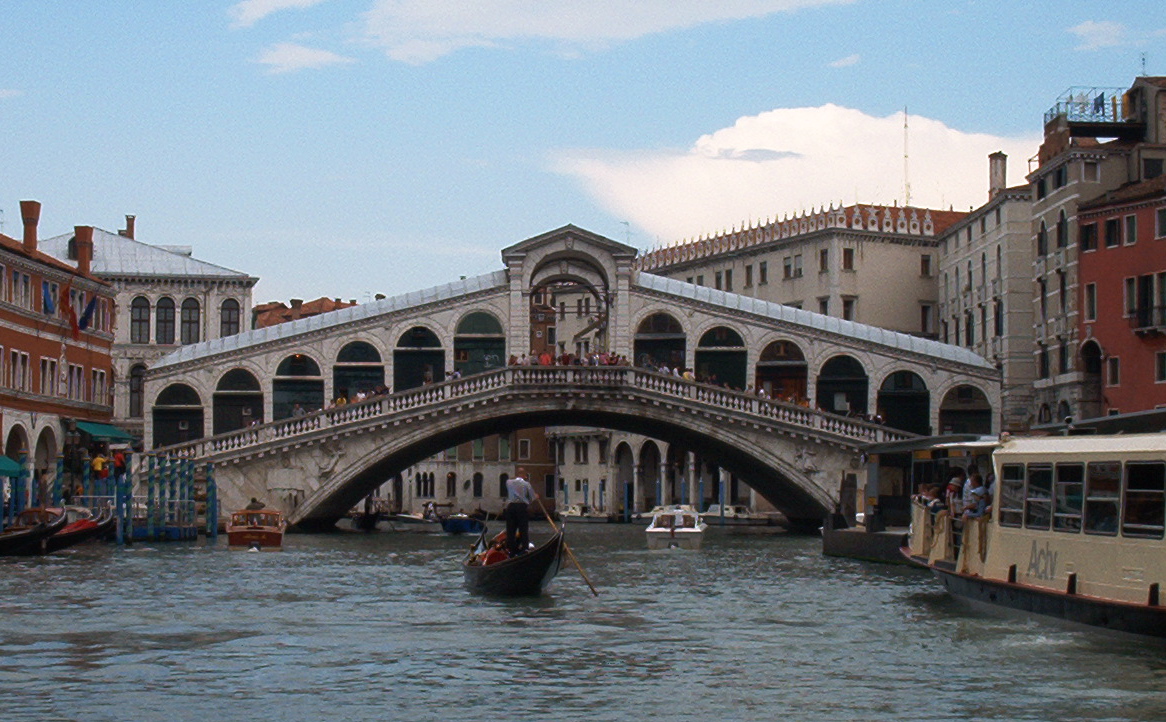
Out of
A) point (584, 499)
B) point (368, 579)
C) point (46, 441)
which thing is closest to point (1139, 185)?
point (368, 579)

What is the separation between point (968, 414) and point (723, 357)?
6.34 m

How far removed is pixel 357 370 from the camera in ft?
151

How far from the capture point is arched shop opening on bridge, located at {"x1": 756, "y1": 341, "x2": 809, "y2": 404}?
4672cm

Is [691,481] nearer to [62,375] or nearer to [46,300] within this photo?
[62,375]

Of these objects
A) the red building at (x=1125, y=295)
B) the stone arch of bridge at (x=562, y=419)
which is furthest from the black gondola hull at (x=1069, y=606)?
the stone arch of bridge at (x=562, y=419)

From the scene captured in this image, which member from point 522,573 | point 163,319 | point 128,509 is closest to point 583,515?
point 163,319

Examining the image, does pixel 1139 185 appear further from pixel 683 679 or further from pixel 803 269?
pixel 683 679

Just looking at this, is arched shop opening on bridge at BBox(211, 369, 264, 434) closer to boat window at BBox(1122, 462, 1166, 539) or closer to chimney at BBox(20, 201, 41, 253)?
chimney at BBox(20, 201, 41, 253)

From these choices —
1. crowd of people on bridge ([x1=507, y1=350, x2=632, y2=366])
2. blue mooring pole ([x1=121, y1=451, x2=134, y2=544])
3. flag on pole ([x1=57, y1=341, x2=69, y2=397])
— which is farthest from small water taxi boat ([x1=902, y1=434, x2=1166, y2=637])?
flag on pole ([x1=57, y1=341, x2=69, y2=397])

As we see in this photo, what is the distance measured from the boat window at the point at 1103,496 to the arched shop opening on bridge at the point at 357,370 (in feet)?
98.4

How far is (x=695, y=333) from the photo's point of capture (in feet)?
152

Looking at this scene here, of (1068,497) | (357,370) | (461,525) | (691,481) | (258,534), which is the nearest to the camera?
(1068,497)

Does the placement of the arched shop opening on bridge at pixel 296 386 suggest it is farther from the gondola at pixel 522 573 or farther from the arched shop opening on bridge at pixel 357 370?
the gondola at pixel 522 573

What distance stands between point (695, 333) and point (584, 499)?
29.1 meters
